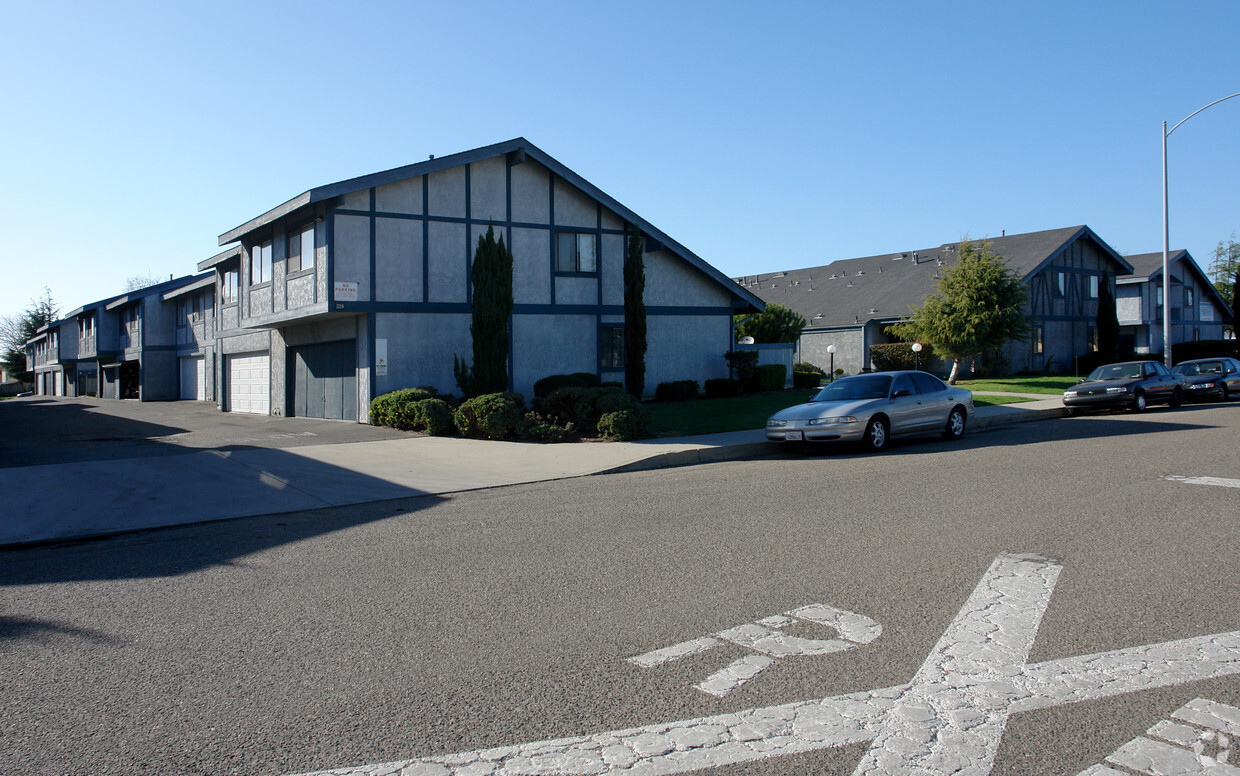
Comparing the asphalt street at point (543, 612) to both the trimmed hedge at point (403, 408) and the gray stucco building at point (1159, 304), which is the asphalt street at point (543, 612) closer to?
the trimmed hedge at point (403, 408)

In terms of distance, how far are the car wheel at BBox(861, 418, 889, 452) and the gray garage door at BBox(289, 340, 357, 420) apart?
1378cm

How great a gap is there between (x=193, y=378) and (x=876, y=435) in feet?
124

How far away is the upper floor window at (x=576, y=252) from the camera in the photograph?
992 inches

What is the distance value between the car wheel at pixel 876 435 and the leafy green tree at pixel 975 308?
1944cm

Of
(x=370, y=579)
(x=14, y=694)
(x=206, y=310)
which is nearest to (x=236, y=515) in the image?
(x=370, y=579)

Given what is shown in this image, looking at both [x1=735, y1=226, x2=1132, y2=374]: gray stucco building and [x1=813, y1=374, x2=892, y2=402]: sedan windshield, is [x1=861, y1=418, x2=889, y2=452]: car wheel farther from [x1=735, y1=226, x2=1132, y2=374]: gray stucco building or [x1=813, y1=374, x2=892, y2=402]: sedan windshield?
[x1=735, y1=226, x2=1132, y2=374]: gray stucco building

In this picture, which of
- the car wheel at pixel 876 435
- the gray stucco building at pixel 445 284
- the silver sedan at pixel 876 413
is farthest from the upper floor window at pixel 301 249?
the car wheel at pixel 876 435

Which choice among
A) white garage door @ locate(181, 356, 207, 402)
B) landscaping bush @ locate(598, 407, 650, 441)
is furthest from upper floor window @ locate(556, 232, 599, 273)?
white garage door @ locate(181, 356, 207, 402)

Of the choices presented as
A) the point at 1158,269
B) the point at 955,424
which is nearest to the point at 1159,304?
the point at 1158,269

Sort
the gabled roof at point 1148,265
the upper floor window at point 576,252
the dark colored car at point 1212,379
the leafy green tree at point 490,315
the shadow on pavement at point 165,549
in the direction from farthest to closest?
the gabled roof at point 1148,265 < the dark colored car at point 1212,379 < the upper floor window at point 576,252 < the leafy green tree at point 490,315 < the shadow on pavement at point 165,549

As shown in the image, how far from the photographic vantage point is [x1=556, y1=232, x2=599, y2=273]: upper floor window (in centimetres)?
2519

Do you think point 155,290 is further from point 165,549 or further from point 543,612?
point 543,612

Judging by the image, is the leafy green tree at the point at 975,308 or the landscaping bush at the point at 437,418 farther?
the leafy green tree at the point at 975,308

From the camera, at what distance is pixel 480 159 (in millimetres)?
23344
